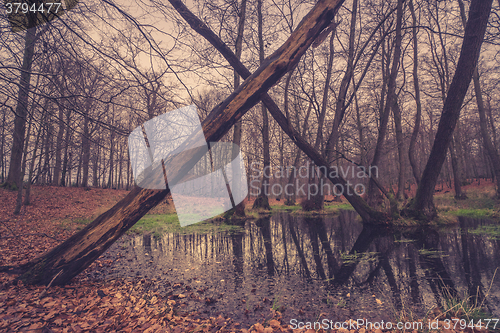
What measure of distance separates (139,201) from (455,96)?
823cm

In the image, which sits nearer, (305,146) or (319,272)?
(319,272)

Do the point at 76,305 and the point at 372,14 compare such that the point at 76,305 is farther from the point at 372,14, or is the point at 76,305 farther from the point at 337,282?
the point at 372,14

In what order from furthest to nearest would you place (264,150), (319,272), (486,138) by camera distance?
(264,150) < (486,138) < (319,272)

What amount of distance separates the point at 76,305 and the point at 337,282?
373 cm

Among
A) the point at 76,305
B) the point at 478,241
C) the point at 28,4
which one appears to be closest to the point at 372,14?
the point at 478,241

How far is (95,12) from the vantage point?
3.53 meters

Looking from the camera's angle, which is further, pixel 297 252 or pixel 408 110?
pixel 408 110

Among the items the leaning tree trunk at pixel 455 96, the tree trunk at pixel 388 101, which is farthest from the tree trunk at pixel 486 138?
the leaning tree trunk at pixel 455 96

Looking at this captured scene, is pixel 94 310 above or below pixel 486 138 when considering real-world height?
below

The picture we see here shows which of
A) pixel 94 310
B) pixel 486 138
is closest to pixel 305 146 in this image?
pixel 94 310

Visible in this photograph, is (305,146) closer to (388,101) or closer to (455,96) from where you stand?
(388,101)

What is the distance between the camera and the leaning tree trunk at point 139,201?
12.0 ft

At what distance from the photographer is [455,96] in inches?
271

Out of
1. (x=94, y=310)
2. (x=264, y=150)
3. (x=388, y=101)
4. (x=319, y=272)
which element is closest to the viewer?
(x=94, y=310)
